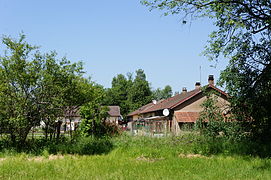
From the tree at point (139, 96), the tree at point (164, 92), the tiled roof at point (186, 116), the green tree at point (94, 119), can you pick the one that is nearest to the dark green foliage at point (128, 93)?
the tree at point (139, 96)

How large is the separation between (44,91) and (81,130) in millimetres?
6199

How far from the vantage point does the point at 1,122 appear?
1363 cm

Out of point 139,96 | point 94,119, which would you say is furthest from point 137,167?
point 139,96

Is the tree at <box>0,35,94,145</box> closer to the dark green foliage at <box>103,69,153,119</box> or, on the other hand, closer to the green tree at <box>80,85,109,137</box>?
the green tree at <box>80,85,109,137</box>

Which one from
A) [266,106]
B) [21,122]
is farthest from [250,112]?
[21,122]

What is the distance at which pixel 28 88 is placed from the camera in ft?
42.7

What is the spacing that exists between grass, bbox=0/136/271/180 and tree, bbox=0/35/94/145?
1641 millimetres

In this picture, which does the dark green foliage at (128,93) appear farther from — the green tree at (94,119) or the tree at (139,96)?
the green tree at (94,119)

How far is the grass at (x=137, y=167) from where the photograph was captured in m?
8.52

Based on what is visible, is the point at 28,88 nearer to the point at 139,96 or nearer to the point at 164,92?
the point at 139,96

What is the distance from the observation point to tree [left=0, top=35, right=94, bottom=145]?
1243 cm

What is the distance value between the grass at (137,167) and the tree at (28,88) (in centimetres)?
164

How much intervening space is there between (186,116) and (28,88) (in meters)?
18.9

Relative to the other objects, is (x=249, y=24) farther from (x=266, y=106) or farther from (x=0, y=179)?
(x=0, y=179)
